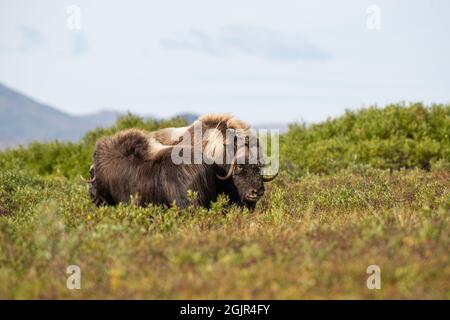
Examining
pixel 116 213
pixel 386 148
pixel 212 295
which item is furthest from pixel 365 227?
pixel 386 148

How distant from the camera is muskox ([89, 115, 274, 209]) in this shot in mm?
8000

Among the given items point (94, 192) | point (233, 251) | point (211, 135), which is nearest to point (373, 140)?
point (211, 135)

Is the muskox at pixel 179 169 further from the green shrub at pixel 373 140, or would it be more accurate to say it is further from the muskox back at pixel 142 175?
the green shrub at pixel 373 140

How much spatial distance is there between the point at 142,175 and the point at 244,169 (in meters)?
1.30

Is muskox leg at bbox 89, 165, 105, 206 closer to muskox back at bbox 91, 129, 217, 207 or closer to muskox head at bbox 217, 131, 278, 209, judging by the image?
muskox back at bbox 91, 129, 217, 207

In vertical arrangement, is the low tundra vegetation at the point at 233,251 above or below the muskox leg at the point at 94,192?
below

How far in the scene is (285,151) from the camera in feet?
56.9

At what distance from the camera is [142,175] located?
814 cm

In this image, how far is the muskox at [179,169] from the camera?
26.2 ft

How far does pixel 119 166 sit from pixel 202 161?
1.11 m

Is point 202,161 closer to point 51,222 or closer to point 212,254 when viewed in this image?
point 51,222

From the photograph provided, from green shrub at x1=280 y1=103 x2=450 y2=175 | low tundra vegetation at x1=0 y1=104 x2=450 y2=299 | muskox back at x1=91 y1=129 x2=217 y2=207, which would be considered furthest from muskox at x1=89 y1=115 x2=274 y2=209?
green shrub at x1=280 y1=103 x2=450 y2=175

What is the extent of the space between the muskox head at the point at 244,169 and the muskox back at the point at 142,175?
0.27 metres

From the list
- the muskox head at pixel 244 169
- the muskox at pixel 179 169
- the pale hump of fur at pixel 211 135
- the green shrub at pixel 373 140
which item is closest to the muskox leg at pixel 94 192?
the muskox at pixel 179 169
